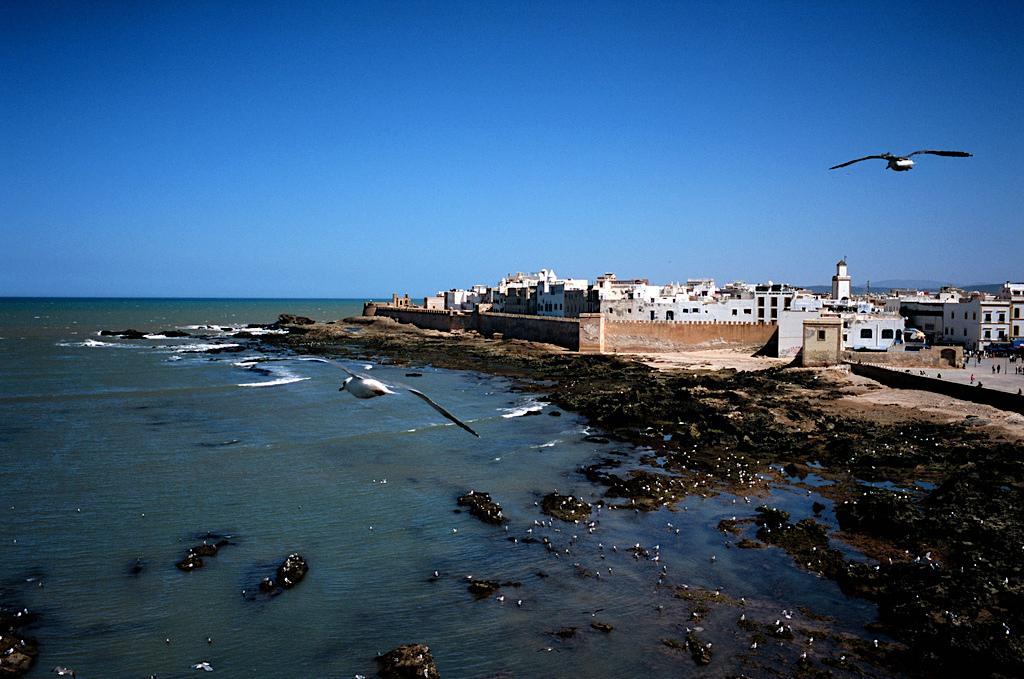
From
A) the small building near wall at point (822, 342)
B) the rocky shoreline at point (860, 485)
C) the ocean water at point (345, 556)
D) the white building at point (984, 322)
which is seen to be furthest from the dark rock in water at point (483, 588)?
the white building at point (984, 322)

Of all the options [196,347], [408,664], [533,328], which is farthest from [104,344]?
[408,664]

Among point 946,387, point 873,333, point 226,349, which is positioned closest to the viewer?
point 946,387

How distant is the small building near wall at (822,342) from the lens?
109 feet

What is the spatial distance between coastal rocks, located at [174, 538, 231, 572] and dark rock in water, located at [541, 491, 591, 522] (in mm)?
5813

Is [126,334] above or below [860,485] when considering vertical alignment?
above

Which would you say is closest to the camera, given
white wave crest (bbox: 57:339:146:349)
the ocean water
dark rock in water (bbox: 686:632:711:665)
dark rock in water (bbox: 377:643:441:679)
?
dark rock in water (bbox: 377:643:441:679)

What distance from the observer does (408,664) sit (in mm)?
7883

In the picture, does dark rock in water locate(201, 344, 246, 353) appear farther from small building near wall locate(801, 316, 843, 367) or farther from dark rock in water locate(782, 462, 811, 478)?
dark rock in water locate(782, 462, 811, 478)

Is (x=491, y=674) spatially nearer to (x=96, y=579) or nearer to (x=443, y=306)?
(x=96, y=579)

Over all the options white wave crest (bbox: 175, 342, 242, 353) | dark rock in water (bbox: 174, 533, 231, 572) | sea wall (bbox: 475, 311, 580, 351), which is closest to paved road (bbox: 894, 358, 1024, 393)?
sea wall (bbox: 475, 311, 580, 351)

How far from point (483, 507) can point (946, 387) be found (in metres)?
18.9

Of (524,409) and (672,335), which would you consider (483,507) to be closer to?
(524,409)

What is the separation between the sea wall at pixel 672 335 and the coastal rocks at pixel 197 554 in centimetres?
3270

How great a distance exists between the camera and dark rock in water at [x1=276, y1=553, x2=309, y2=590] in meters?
10.1
